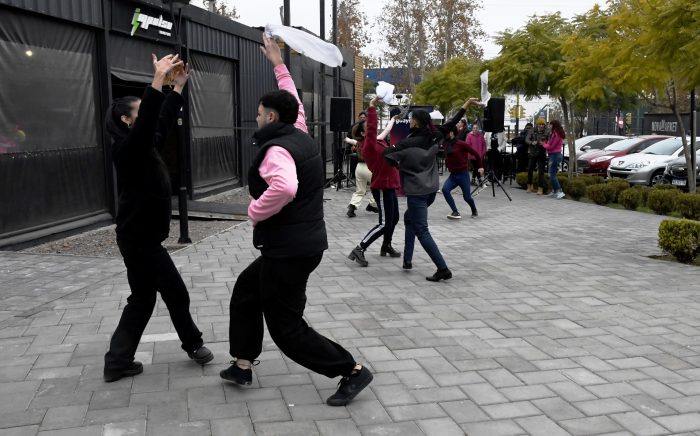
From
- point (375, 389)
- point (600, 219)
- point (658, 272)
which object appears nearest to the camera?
point (375, 389)

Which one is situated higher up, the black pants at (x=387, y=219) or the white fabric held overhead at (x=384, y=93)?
the white fabric held overhead at (x=384, y=93)

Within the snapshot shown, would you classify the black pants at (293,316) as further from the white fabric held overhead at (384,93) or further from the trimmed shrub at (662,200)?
the trimmed shrub at (662,200)

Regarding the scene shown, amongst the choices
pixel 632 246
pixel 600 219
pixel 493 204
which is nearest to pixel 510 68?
pixel 493 204

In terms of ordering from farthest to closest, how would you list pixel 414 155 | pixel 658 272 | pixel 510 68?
pixel 510 68 → pixel 658 272 → pixel 414 155

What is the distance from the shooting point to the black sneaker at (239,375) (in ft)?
13.7

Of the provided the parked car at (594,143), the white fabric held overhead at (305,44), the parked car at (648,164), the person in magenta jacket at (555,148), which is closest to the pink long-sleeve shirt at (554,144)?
the person in magenta jacket at (555,148)

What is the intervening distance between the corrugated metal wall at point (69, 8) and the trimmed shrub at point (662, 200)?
10.4 meters

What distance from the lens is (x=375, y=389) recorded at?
4.27m

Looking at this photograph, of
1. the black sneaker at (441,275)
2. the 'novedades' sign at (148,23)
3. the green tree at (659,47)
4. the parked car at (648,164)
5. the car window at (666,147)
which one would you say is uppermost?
the 'novedades' sign at (148,23)

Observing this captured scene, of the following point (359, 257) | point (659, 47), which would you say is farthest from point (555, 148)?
point (359, 257)

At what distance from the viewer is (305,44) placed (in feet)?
15.8

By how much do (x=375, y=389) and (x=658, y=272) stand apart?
188 inches

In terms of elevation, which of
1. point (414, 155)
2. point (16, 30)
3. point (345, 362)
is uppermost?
point (16, 30)

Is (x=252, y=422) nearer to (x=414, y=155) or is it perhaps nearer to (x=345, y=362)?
(x=345, y=362)
